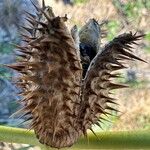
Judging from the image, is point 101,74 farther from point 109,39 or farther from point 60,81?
point 109,39

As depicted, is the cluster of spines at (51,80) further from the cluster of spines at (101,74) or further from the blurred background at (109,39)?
the blurred background at (109,39)

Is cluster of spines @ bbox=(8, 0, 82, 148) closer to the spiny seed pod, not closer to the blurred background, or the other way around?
the spiny seed pod

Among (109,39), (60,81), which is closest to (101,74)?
(60,81)

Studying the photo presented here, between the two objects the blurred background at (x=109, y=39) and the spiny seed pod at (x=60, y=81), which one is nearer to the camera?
the spiny seed pod at (x=60, y=81)

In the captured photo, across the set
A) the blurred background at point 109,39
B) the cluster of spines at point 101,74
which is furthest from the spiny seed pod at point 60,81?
the blurred background at point 109,39

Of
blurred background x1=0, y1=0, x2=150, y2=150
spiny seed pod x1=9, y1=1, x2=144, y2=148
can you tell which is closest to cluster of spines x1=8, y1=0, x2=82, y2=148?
spiny seed pod x1=9, y1=1, x2=144, y2=148

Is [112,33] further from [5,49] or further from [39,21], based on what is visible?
[39,21]
